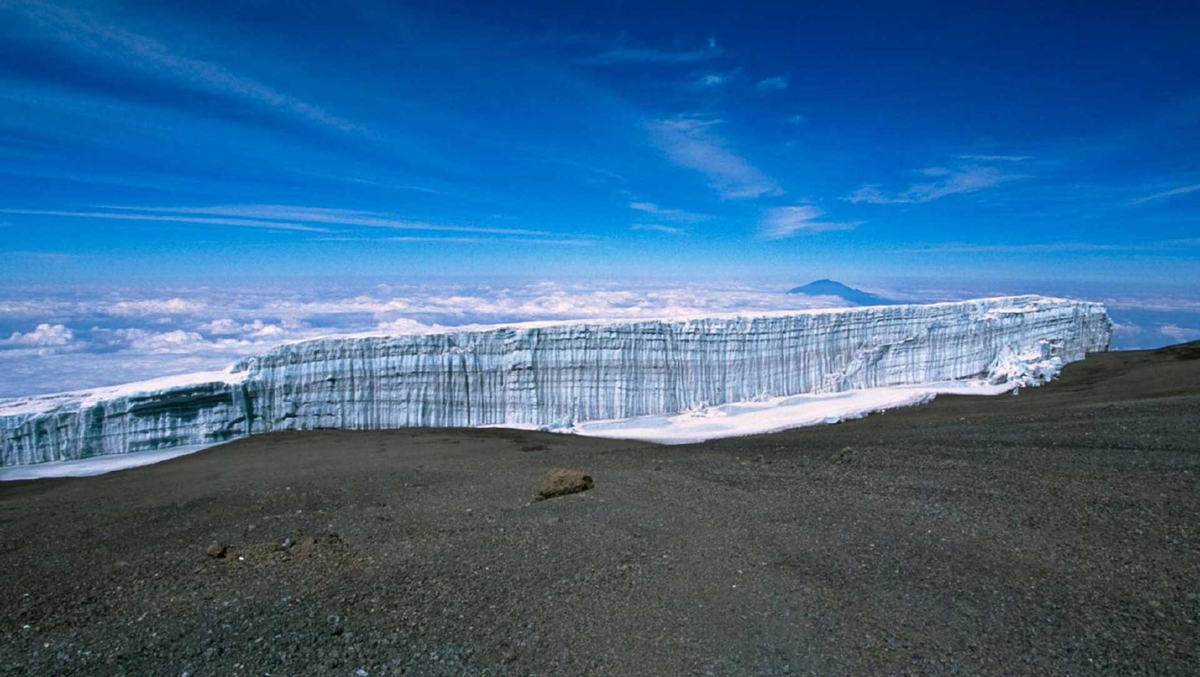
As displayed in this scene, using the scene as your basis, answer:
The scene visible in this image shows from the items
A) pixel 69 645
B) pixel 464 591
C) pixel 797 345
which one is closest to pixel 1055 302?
pixel 797 345

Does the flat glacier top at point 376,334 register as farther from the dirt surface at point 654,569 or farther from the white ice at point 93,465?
the dirt surface at point 654,569

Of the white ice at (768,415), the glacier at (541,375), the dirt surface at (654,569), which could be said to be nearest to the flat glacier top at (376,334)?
the glacier at (541,375)

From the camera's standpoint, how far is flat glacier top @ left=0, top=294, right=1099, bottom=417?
14.1 m

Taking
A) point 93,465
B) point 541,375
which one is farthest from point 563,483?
point 93,465

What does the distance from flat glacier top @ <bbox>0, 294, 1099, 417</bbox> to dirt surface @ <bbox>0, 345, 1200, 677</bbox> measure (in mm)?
5458

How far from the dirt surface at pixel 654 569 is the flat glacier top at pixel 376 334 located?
17.9ft

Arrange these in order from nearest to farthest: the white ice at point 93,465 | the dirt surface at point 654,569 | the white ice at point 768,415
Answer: the dirt surface at point 654,569 → the white ice at point 93,465 → the white ice at point 768,415

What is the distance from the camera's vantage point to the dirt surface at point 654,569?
4.02 m

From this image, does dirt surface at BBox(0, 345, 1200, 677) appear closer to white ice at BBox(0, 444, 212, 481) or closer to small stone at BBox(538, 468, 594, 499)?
small stone at BBox(538, 468, 594, 499)

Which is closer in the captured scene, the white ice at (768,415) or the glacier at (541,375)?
the glacier at (541,375)

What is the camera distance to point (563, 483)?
8.05m

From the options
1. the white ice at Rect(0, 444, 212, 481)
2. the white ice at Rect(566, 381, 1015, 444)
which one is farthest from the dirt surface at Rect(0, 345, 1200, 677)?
the white ice at Rect(566, 381, 1015, 444)

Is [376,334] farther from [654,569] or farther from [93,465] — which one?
[654,569]

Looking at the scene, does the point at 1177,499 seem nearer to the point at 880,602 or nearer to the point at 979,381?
the point at 880,602
